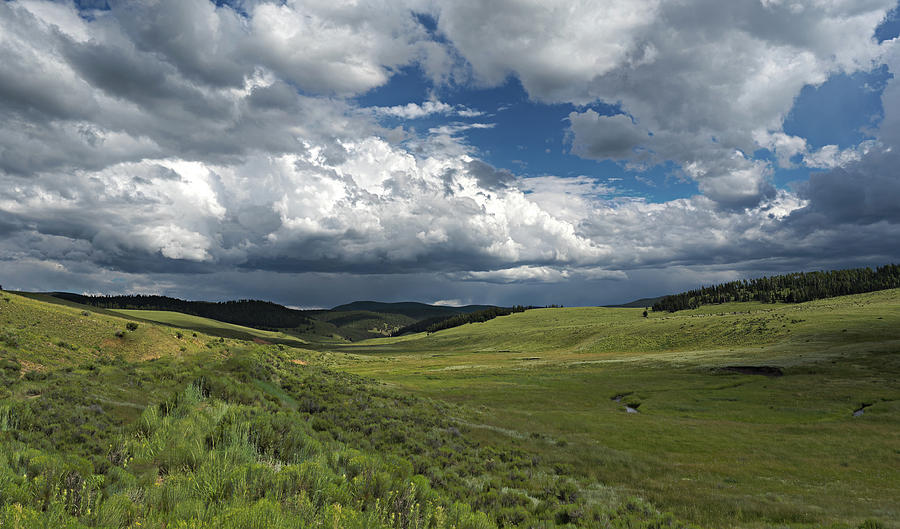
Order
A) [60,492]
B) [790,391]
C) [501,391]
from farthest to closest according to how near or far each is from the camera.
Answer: [501,391], [790,391], [60,492]

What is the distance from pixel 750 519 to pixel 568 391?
4556cm

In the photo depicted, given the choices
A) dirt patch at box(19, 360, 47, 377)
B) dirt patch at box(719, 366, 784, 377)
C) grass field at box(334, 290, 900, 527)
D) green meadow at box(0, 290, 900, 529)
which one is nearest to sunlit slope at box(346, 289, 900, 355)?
grass field at box(334, 290, 900, 527)

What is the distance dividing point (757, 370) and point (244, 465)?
8178cm

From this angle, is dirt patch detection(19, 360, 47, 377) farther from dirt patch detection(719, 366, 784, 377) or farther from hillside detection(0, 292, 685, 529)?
dirt patch detection(719, 366, 784, 377)

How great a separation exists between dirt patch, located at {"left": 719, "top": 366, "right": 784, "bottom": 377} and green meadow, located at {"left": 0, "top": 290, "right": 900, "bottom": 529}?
5.95 m

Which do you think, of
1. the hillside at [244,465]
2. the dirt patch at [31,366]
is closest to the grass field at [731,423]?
the hillside at [244,465]

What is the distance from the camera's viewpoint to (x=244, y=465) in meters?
7.56

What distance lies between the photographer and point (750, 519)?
1552 centimetres

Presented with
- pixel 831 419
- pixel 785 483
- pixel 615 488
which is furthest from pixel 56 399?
pixel 831 419

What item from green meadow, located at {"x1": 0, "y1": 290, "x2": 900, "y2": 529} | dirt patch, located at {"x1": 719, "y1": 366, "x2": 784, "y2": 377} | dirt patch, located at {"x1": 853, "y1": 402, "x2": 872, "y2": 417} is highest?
green meadow, located at {"x1": 0, "y1": 290, "x2": 900, "y2": 529}

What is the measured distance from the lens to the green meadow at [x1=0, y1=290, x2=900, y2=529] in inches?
266

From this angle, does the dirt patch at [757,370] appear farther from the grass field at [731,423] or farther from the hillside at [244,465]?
the hillside at [244,465]

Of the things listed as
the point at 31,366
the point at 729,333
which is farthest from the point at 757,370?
the point at 31,366

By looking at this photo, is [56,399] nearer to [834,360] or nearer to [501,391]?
[501,391]
